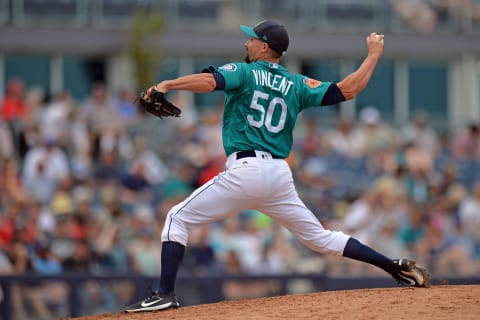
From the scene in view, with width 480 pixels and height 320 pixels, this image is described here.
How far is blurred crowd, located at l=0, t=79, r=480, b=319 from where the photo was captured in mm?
12844

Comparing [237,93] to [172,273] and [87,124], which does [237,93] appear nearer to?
[172,273]

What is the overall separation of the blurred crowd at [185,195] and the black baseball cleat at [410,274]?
13.0 feet

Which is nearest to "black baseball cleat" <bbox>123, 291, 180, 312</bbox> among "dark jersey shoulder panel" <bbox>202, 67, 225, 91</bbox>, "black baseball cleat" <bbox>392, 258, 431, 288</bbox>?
"dark jersey shoulder panel" <bbox>202, 67, 225, 91</bbox>

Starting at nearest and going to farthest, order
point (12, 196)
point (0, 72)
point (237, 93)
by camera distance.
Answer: point (237, 93)
point (12, 196)
point (0, 72)

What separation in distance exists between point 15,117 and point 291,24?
7.87 meters

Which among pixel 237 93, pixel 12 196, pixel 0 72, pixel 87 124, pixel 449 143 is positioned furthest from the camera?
pixel 0 72

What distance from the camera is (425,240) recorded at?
13953mm

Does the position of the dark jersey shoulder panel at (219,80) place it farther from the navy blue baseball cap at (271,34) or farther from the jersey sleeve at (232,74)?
the navy blue baseball cap at (271,34)

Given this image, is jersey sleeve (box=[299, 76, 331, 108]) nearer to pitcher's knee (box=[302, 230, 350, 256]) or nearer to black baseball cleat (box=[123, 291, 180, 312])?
pitcher's knee (box=[302, 230, 350, 256])

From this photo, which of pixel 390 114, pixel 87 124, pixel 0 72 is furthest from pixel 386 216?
pixel 0 72

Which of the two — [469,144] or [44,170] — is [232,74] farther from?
[469,144]

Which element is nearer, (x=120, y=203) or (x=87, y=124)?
(x=120, y=203)

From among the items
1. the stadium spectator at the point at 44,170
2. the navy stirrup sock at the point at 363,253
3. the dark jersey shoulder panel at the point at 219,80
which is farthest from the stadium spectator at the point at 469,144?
the dark jersey shoulder panel at the point at 219,80

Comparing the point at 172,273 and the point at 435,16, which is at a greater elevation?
the point at 435,16
